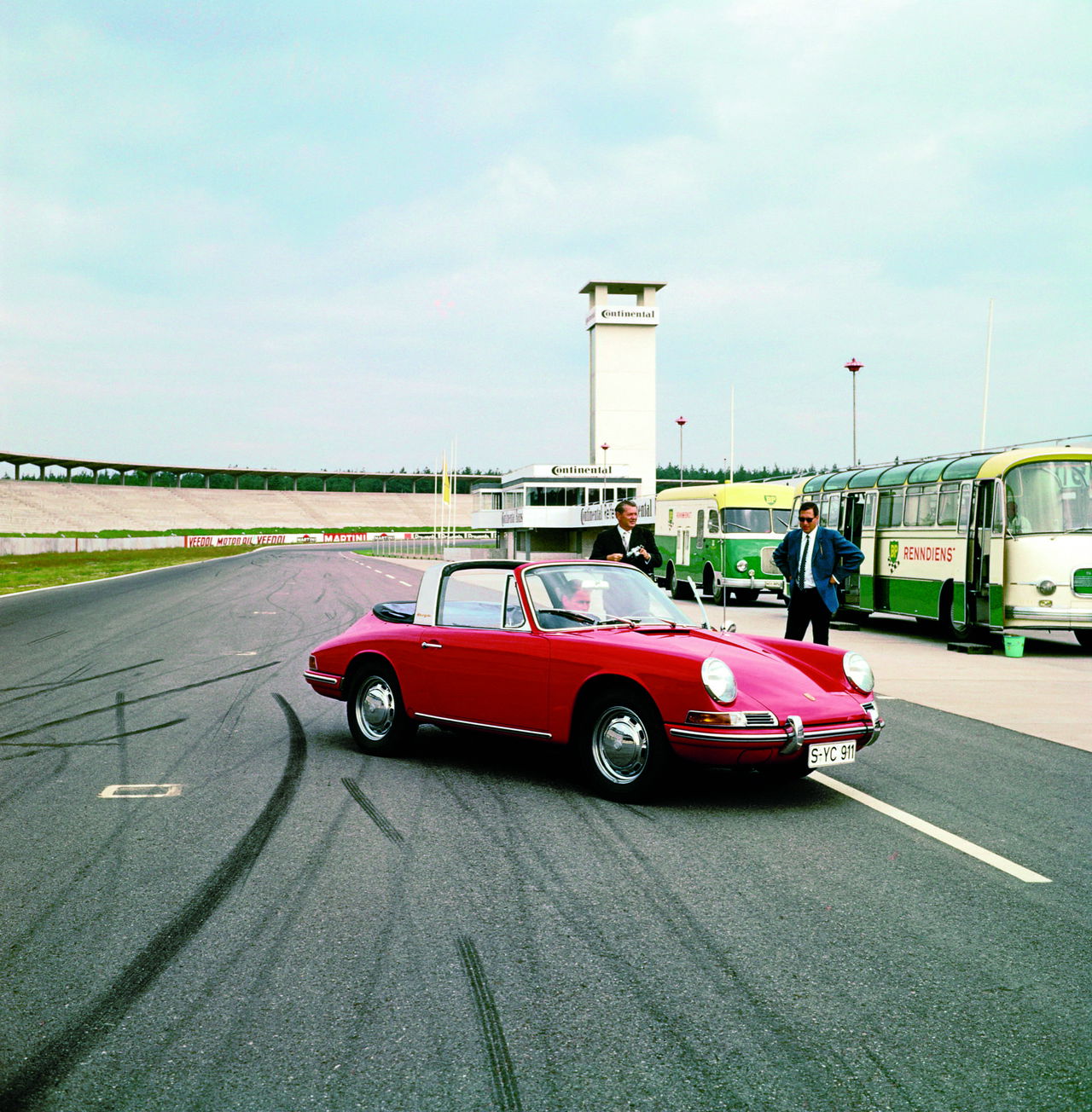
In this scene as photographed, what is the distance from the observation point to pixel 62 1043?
318 cm

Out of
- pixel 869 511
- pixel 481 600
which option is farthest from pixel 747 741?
pixel 869 511

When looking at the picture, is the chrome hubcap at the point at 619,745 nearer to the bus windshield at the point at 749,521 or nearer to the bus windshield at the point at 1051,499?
the bus windshield at the point at 1051,499

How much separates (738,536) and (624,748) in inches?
771

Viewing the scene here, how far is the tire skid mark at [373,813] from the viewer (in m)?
5.52

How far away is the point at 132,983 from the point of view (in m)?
3.62

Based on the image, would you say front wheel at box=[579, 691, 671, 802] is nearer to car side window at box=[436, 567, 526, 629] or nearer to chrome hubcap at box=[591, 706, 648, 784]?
chrome hubcap at box=[591, 706, 648, 784]

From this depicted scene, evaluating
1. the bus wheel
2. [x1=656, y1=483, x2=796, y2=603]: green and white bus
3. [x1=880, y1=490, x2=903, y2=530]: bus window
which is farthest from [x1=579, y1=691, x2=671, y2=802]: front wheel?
[x1=656, y1=483, x2=796, y2=603]: green and white bus

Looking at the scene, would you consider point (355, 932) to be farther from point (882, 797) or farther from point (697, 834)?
point (882, 797)

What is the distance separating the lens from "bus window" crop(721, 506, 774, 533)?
25344 millimetres

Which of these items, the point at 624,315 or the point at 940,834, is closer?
the point at 940,834

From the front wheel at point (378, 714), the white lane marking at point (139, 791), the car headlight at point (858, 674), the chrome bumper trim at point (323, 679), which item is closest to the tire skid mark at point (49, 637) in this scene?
the chrome bumper trim at point (323, 679)

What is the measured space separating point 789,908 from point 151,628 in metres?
15.1

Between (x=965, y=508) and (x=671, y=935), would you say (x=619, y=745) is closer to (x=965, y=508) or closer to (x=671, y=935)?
(x=671, y=935)

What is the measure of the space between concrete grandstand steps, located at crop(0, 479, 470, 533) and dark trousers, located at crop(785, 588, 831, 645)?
315 ft
